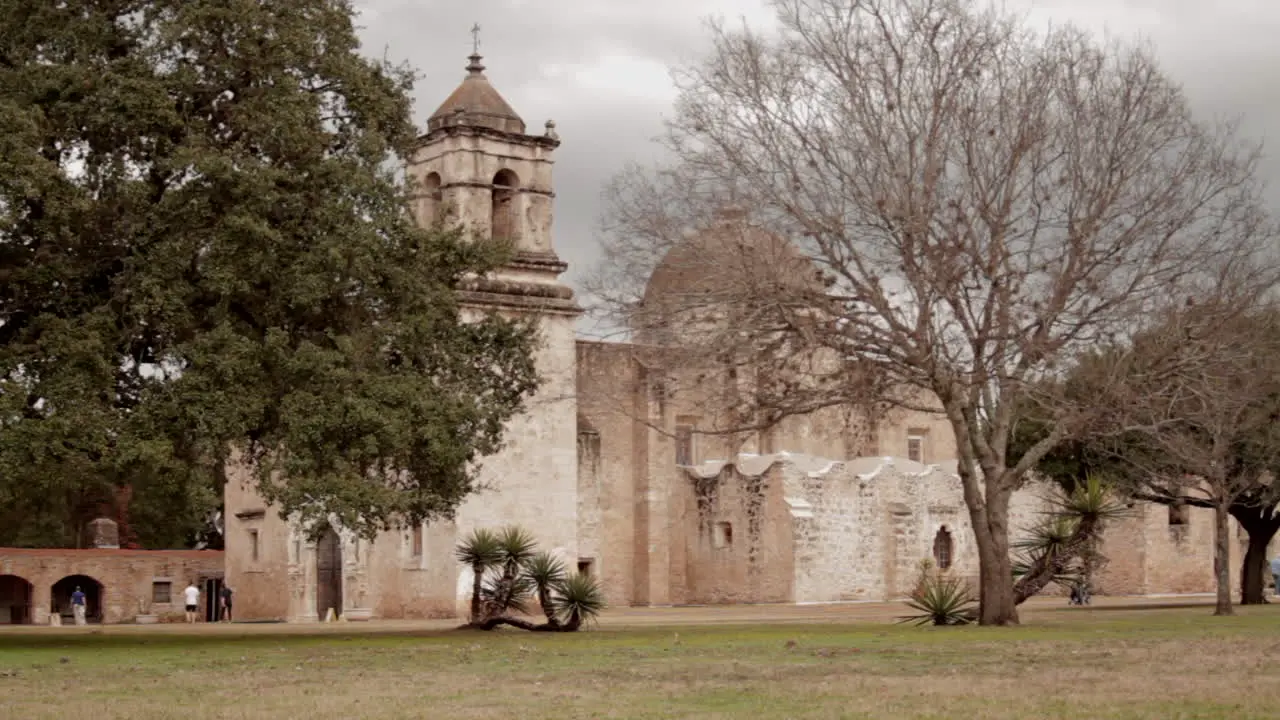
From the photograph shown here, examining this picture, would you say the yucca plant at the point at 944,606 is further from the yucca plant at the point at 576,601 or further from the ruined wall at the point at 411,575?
the ruined wall at the point at 411,575

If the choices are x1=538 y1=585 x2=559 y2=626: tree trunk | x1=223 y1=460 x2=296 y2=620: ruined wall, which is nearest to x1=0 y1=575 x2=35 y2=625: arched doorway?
x1=223 y1=460 x2=296 y2=620: ruined wall

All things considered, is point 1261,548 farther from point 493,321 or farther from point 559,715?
point 559,715

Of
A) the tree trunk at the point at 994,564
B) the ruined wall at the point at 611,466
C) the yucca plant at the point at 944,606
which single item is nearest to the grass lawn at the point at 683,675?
the tree trunk at the point at 994,564

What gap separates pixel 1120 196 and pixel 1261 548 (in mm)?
13726

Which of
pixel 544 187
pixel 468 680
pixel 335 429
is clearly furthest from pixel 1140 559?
pixel 468 680

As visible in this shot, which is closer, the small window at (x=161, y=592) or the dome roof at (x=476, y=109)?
the dome roof at (x=476, y=109)

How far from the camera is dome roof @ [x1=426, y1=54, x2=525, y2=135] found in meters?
33.4

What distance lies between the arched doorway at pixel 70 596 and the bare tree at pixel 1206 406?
21.6m

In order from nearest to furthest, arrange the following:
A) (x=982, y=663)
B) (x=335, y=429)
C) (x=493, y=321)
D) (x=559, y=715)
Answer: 1. (x=559, y=715)
2. (x=982, y=663)
3. (x=335, y=429)
4. (x=493, y=321)

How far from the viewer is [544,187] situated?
3378 centimetres

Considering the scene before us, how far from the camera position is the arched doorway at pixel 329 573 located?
3534 cm

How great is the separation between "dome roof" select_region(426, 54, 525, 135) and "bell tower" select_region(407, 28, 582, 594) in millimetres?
19

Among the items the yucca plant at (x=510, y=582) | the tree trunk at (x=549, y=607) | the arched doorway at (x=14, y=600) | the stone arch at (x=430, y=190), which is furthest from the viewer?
the arched doorway at (x=14, y=600)

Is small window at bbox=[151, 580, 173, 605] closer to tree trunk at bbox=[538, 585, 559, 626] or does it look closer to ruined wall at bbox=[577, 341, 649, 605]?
ruined wall at bbox=[577, 341, 649, 605]
